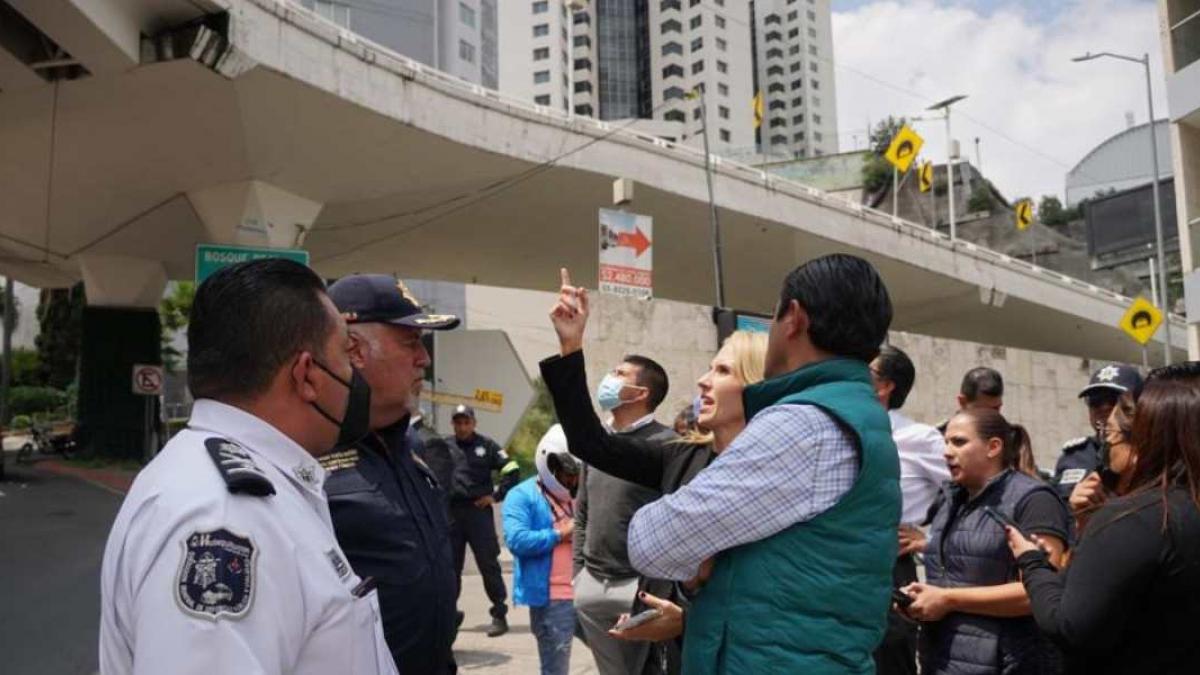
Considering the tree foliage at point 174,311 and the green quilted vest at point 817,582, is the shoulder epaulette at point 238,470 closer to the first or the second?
the green quilted vest at point 817,582

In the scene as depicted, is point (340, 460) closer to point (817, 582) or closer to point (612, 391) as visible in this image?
point (817, 582)

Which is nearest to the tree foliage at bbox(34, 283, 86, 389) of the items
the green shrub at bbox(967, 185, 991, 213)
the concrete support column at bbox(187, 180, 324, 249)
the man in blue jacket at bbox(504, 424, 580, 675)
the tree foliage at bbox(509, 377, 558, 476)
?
the tree foliage at bbox(509, 377, 558, 476)

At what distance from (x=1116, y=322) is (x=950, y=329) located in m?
5.66

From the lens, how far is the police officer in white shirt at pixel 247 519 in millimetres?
1233

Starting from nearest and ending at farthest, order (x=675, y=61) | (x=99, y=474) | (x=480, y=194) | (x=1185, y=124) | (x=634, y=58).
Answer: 1. (x=1185, y=124)
2. (x=480, y=194)
3. (x=99, y=474)
4. (x=675, y=61)
5. (x=634, y=58)

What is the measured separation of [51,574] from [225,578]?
36.1 ft

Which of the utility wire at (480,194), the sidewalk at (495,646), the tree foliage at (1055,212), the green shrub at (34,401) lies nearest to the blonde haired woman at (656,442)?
the sidewalk at (495,646)

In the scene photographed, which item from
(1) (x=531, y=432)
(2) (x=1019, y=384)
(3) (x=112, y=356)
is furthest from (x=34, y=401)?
(2) (x=1019, y=384)

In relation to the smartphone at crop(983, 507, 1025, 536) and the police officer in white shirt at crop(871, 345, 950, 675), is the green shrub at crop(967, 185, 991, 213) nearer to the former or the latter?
the police officer in white shirt at crop(871, 345, 950, 675)

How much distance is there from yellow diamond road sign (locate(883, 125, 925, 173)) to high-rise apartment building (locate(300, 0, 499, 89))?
100 ft

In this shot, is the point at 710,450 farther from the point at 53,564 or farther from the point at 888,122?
the point at 888,122

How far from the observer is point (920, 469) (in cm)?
372

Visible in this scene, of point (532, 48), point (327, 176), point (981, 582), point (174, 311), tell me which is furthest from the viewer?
point (532, 48)

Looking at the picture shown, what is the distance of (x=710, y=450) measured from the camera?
3033 millimetres
